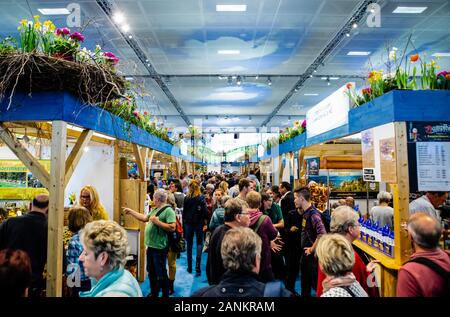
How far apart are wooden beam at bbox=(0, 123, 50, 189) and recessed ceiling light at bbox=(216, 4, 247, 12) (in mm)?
5014

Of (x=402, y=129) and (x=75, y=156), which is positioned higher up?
(x=402, y=129)

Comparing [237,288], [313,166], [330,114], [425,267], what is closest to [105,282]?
[237,288]

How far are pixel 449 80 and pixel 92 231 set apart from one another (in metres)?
3.43

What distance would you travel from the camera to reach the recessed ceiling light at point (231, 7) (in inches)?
243

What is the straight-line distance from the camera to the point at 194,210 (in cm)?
520

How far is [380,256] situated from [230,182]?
718 centimetres

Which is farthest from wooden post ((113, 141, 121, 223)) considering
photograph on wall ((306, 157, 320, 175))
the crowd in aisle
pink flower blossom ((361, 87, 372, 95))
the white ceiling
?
photograph on wall ((306, 157, 320, 175))

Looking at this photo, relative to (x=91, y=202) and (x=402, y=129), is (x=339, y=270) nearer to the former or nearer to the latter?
(x=402, y=129)

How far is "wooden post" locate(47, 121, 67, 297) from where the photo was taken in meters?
2.41

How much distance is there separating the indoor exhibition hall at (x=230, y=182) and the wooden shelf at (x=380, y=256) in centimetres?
3

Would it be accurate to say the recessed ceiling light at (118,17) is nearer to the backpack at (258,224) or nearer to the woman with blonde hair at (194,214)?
the woman with blonde hair at (194,214)

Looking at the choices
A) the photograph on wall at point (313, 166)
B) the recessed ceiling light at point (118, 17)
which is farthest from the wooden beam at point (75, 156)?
the photograph on wall at point (313, 166)

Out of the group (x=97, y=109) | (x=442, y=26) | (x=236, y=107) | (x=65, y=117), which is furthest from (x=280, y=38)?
(x=236, y=107)

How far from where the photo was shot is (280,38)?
771 cm
